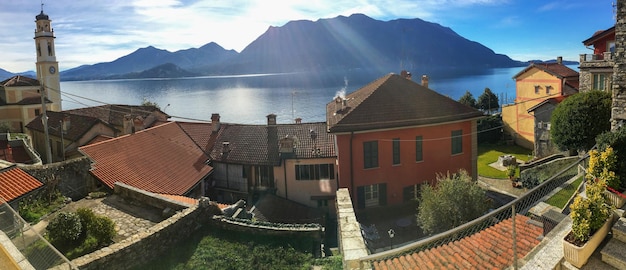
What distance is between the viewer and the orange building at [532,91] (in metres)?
37.0

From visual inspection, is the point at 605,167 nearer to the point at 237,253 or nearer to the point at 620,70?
the point at 620,70

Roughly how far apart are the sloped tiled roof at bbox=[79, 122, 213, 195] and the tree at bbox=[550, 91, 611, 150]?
2066 centimetres

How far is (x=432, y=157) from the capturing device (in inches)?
945

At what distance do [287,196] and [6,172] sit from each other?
14347 millimetres

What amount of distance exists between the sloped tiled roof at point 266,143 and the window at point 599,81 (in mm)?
18977

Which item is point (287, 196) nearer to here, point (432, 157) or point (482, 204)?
point (432, 157)

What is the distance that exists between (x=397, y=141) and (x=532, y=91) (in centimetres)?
2497

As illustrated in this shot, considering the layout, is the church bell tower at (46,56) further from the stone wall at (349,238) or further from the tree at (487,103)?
the stone wall at (349,238)

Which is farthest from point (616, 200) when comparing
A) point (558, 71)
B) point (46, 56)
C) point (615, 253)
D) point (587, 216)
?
point (46, 56)

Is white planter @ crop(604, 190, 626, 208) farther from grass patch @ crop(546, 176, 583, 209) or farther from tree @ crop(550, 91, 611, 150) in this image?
tree @ crop(550, 91, 611, 150)

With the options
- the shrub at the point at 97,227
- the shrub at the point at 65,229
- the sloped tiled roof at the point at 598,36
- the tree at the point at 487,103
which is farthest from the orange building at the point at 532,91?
the shrub at the point at 65,229

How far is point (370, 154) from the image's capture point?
73.9 feet

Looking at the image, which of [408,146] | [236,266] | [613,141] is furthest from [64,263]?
[408,146]

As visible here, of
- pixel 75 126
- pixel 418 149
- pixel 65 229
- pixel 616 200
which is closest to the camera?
pixel 616 200
